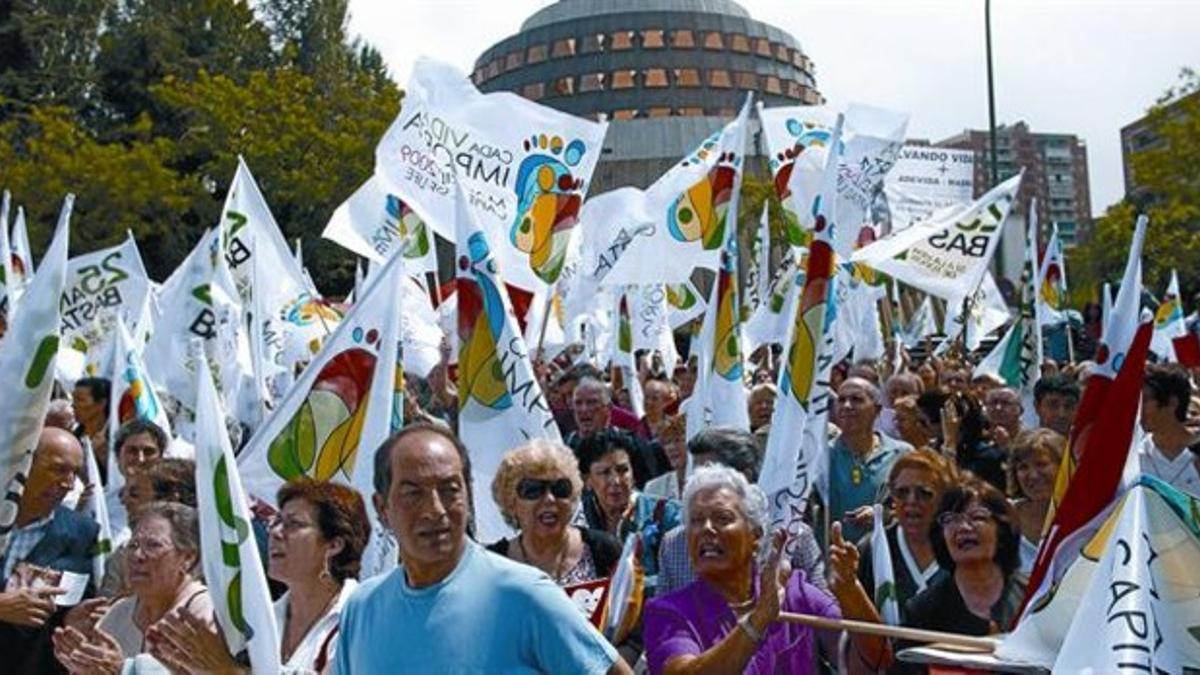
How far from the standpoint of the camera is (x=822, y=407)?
598 centimetres

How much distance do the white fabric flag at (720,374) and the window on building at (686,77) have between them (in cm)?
8258

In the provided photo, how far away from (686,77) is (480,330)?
281 feet

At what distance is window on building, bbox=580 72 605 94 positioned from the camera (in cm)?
8906

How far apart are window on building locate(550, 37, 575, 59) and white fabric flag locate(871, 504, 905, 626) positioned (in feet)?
284

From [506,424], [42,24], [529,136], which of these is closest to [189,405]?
[529,136]

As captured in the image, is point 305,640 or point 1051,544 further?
point 305,640

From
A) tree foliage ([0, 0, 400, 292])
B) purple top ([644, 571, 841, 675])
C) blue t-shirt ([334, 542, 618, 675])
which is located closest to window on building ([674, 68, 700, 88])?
tree foliage ([0, 0, 400, 292])

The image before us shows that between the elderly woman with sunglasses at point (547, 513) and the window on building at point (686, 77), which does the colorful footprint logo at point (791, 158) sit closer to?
the elderly woman with sunglasses at point (547, 513)

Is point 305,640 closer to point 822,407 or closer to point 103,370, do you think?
point 822,407

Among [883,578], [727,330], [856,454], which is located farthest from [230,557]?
[727,330]

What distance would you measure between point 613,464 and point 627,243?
7331 millimetres

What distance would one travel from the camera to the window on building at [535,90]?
8875 cm

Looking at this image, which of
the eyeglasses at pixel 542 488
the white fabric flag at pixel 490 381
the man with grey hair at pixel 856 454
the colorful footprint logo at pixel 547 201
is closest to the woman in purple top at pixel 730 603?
the eyeglasses at pixel 542 488

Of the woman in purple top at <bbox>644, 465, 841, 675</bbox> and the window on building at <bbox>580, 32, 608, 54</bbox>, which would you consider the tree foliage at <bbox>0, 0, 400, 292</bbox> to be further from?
the window on building at <bbox>580, 32, 608, 54</bbox>
